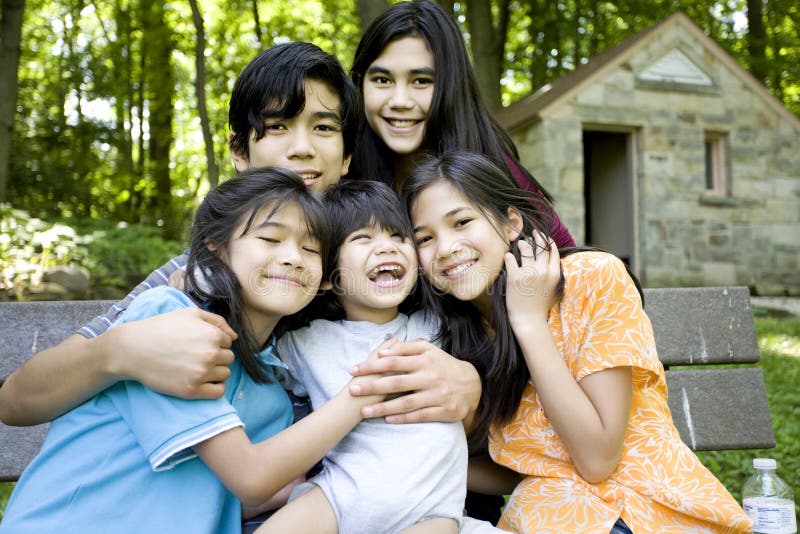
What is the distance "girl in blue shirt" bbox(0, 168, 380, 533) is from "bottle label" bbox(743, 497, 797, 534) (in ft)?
4.17

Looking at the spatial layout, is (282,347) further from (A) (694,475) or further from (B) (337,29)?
(B) (337,29)

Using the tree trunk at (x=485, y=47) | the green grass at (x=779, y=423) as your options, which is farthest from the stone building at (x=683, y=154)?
the green grass at (x=779, y=423)

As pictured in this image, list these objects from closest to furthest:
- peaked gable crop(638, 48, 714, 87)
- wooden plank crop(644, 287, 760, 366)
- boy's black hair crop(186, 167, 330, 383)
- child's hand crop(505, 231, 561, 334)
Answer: boy's black hair crop(186, 167, 330, 383), child's hand crop(505, 231, 561, 334), wooden plank crop(644, 287, 760, 366), peaked gable crop(638, 48, 714, 87)

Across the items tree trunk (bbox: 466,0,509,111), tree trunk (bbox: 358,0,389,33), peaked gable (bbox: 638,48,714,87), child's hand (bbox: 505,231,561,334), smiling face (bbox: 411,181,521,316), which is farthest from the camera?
peaked gable (bbox: 638,48,714,87)

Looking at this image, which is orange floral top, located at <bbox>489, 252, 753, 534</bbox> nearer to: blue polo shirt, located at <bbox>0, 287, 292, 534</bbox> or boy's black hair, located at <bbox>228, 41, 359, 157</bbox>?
blue polo shirt, located at <bbox>0, 287, 292, 534</bbox>

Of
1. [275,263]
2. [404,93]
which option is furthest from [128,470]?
[404,93]

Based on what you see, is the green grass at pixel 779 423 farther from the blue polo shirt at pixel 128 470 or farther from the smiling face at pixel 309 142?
the blue polo shirt at pixel 128 470

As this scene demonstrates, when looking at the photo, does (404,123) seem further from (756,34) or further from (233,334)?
(756,34)

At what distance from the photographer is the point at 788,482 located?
3.66 metres

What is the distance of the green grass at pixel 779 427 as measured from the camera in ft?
12.5

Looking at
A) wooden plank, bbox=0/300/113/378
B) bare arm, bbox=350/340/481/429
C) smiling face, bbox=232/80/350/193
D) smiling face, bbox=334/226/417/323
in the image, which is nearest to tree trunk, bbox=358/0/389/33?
smiling face, bbox=232/80/350/193

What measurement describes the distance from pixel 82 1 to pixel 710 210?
12680mm

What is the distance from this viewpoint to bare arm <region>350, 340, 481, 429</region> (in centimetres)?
187

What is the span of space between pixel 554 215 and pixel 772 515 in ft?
3.68
